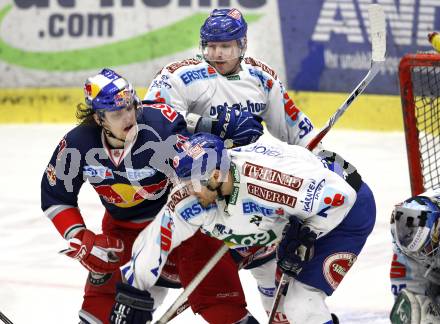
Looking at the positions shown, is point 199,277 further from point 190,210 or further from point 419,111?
point 419,111

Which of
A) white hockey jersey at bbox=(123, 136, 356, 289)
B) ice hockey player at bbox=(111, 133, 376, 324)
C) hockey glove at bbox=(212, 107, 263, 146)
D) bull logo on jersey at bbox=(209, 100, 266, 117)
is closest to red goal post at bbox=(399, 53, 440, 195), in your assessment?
bull logo on jersey at bbox=(209, 100, 266, 117)

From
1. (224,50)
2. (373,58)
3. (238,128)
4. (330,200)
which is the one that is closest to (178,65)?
(224,50)

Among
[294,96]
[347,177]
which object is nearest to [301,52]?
[294,96]

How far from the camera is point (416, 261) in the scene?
359 cm

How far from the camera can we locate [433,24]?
7.55 meters

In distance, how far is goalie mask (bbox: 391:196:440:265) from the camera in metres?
3.48

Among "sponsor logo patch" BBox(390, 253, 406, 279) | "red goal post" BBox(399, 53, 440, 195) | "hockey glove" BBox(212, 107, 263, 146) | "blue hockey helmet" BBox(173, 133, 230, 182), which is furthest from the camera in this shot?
"red goal post" BBox(399, 53, 440, 195)

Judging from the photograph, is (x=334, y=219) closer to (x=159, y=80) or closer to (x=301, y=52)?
(x=159, y=80)

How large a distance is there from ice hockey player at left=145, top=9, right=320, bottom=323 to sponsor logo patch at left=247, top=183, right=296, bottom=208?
938 millimetres

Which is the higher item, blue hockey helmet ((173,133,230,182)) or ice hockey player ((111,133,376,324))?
blue hockey helmet ((173,133,230,182))

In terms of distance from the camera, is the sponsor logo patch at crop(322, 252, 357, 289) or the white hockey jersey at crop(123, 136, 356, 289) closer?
the white hockey jersey at crop(123, 136, 356, 289)

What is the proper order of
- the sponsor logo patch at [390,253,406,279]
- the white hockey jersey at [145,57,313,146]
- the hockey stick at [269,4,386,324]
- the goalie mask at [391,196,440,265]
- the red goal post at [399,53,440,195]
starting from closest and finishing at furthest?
the goalie mask at [391,196,440,265] → the sponsor logo patch at [390,253,406,279] → the hockey stick at [269,4,386,324] → the white hockey jersey at [145,57,313,146] → the red goal post at [399,53,440,195]

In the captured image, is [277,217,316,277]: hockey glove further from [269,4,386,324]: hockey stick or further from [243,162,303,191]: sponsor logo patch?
[269,4,386,324]: hockey stick

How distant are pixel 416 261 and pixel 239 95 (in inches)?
43.3
